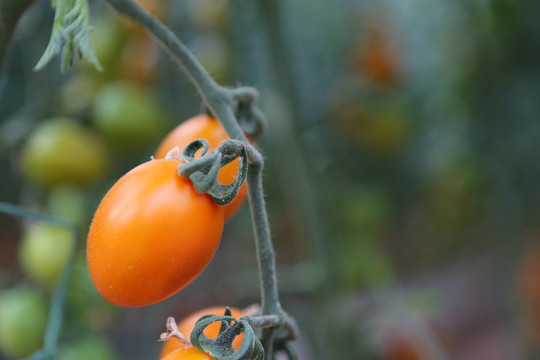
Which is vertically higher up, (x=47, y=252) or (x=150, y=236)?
(x=47, y=252)

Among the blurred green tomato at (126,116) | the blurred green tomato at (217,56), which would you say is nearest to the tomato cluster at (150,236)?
the blurred green tomato at (126,116)

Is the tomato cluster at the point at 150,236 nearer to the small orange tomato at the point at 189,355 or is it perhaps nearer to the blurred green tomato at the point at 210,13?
the small orange tomato at the point at 189,355

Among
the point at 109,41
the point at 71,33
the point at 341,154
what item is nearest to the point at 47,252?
the point at 109,41

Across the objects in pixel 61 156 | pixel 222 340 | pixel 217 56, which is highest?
pixel 217 56

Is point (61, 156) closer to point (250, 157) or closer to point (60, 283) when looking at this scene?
point (60, 283)

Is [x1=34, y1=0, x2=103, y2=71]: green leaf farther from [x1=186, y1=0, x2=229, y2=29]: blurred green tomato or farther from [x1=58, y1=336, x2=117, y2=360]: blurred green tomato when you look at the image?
[x1=186, y1=0, x2=229, y2=29]: blurred green tomato

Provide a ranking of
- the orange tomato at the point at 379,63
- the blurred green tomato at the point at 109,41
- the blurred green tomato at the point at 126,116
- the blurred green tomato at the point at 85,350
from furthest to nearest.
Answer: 1. the orange tomato at the point at 379,63
2. the blurred green tomato at the point at 109,41
3. the blurred green tomato at the point at 126,116
4. the blurred green tomato at the point at 85,350
